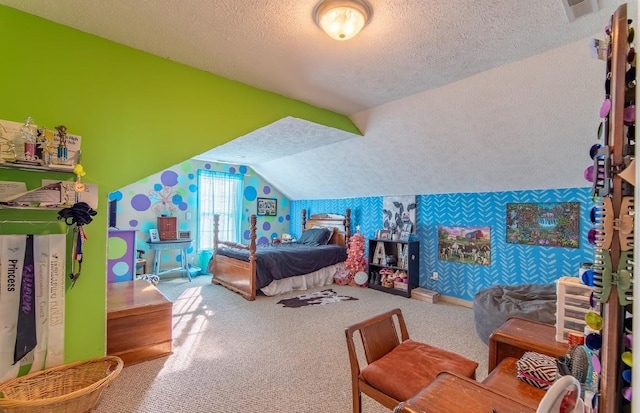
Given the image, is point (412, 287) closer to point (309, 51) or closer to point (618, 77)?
point (309, 51)

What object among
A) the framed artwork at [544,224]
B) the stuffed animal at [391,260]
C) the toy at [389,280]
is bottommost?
the toy at [389,280]

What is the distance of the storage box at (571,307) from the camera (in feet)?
4.75

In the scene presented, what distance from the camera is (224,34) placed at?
2.01m

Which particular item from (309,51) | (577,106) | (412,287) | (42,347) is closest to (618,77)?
(309,51)

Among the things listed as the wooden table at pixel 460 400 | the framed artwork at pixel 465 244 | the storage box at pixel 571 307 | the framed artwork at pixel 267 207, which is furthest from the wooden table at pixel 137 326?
the framed artwork at pixel 267 207

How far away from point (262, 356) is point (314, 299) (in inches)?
71.6

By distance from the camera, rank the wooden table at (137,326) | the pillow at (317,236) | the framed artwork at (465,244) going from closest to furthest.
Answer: the wooden table at (137,326) < the framed artwork at (465,244) < the pillow at (317,236)

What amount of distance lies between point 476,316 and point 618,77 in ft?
10.2

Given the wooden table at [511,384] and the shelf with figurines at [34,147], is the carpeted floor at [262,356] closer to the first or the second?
the wooden table at [511,384]

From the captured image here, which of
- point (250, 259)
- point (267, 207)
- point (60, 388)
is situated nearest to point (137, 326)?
point (60, 388)

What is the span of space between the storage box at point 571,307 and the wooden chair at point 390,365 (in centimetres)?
45

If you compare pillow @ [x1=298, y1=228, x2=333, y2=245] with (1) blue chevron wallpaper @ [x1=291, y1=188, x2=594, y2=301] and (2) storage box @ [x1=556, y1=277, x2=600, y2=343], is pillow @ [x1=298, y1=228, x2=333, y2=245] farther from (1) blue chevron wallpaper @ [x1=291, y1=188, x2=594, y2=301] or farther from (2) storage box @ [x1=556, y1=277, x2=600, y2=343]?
(2) storage box @ [x1=556, y1=277, x2=600, y2=343]

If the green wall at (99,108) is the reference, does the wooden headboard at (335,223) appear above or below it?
below

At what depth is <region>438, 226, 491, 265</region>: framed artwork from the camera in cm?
411
